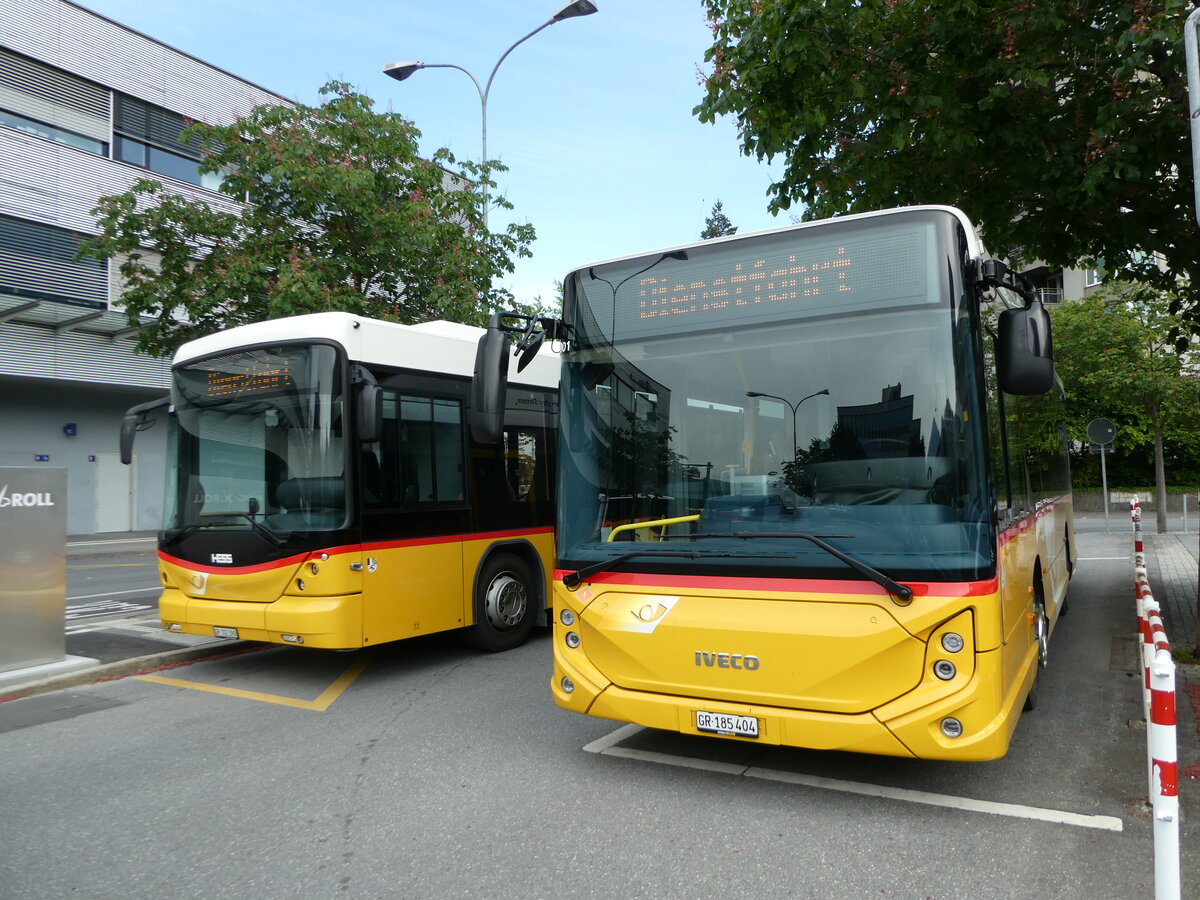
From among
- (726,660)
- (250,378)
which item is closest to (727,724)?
(726,660)

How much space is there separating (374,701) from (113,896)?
10.8 feet

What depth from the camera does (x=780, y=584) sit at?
4523 millimetres

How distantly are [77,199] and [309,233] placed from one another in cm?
1513

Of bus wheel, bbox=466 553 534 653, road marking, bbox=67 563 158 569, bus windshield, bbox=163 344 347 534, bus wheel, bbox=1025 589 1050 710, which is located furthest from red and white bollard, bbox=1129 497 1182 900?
road marking, bbox=67 563 158 569

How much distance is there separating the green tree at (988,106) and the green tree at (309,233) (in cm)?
544

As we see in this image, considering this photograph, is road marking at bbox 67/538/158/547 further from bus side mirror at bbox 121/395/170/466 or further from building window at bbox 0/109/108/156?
bus side mirror at bbox 121/395/170/466

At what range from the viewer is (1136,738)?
18.5ft

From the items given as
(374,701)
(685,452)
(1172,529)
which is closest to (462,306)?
(374,701)

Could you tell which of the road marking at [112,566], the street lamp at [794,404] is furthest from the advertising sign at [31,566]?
the road marking at [112,566]

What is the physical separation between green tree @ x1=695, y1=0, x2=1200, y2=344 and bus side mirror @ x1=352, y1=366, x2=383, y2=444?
436cm

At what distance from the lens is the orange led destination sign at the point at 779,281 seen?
4.57 metres

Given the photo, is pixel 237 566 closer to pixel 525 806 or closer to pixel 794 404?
pixel 525 806

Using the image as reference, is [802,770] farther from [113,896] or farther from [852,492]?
[113,896]

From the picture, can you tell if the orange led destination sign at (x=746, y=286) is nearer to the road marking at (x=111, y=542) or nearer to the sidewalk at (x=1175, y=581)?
the sidewalk at (x=1175, y=581)
